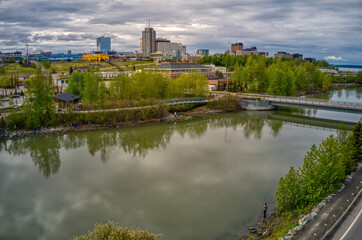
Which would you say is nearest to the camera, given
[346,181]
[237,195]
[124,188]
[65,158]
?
[346,181]

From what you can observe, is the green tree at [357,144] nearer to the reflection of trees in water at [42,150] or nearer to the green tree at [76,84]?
the reflection of trees in water at [42,150]

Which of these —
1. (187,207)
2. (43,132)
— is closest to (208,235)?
(187,207)

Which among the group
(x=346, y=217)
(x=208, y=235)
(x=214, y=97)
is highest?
(x=214, y=97)

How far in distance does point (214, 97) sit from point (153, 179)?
1063 inches

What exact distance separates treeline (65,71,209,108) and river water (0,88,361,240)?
270 inches

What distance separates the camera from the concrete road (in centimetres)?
859

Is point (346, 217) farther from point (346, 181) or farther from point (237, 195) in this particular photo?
point (237, 195)

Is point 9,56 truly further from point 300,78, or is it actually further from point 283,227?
point 283,227

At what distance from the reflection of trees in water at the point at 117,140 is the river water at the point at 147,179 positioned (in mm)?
86

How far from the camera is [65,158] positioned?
20203 mm

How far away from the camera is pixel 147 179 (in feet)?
52.3

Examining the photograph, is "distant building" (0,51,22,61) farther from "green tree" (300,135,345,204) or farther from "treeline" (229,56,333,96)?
"green tree" (300,135,345,204)

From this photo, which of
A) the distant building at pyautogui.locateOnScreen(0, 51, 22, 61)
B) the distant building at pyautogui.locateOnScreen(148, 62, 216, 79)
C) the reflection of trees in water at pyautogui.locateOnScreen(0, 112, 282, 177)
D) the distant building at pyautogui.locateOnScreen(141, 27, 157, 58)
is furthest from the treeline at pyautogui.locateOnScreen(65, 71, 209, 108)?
the distant building at pyautogui.locateOnScreen(141, 27, 157, 58)

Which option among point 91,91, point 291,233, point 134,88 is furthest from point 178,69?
point 291,233
